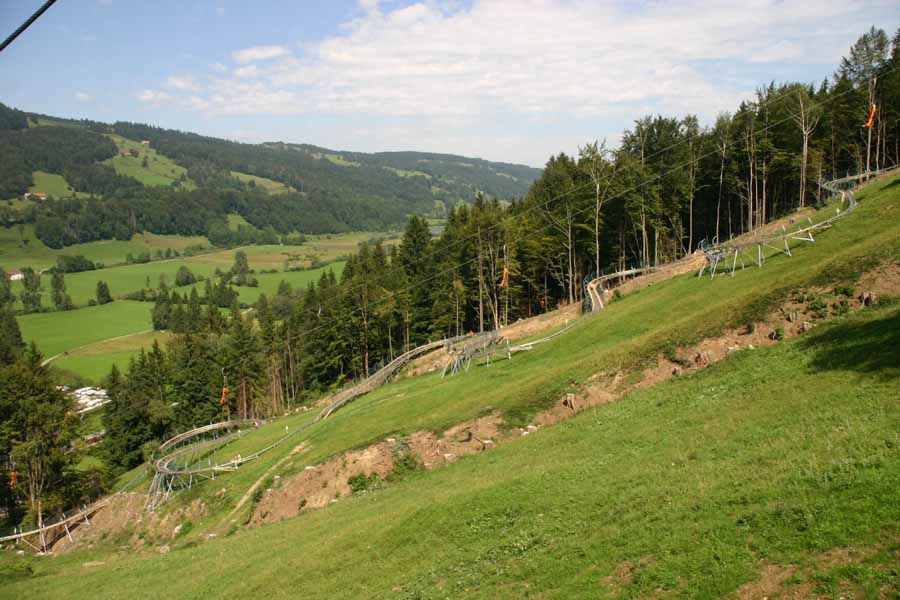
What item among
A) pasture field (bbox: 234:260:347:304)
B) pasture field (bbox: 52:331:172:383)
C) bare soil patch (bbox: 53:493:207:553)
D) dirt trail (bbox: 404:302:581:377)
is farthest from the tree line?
pasture field (bbox: 234:260:347:304)

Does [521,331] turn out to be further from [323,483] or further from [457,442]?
[323,483]

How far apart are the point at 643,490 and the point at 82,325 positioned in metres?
176

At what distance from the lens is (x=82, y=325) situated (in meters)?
158

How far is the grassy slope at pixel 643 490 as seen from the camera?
1194cm

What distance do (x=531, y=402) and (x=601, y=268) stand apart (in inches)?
2000

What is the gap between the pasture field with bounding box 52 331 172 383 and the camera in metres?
124

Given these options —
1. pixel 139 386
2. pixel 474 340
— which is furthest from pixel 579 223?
pixel 139 386

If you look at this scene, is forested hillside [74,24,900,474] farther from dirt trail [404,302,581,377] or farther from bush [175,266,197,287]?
bush [175,266,197,287]

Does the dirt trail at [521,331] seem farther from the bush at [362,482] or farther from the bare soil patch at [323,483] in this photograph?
the bush at [362,482]

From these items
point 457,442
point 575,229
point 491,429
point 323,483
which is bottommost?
point 323,483

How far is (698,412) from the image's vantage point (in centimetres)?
2081

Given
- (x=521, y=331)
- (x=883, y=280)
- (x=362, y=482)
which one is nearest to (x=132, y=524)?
(x=362, y=482)

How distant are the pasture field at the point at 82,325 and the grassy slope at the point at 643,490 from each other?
425ft

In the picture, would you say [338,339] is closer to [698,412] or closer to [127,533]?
[127,533]
